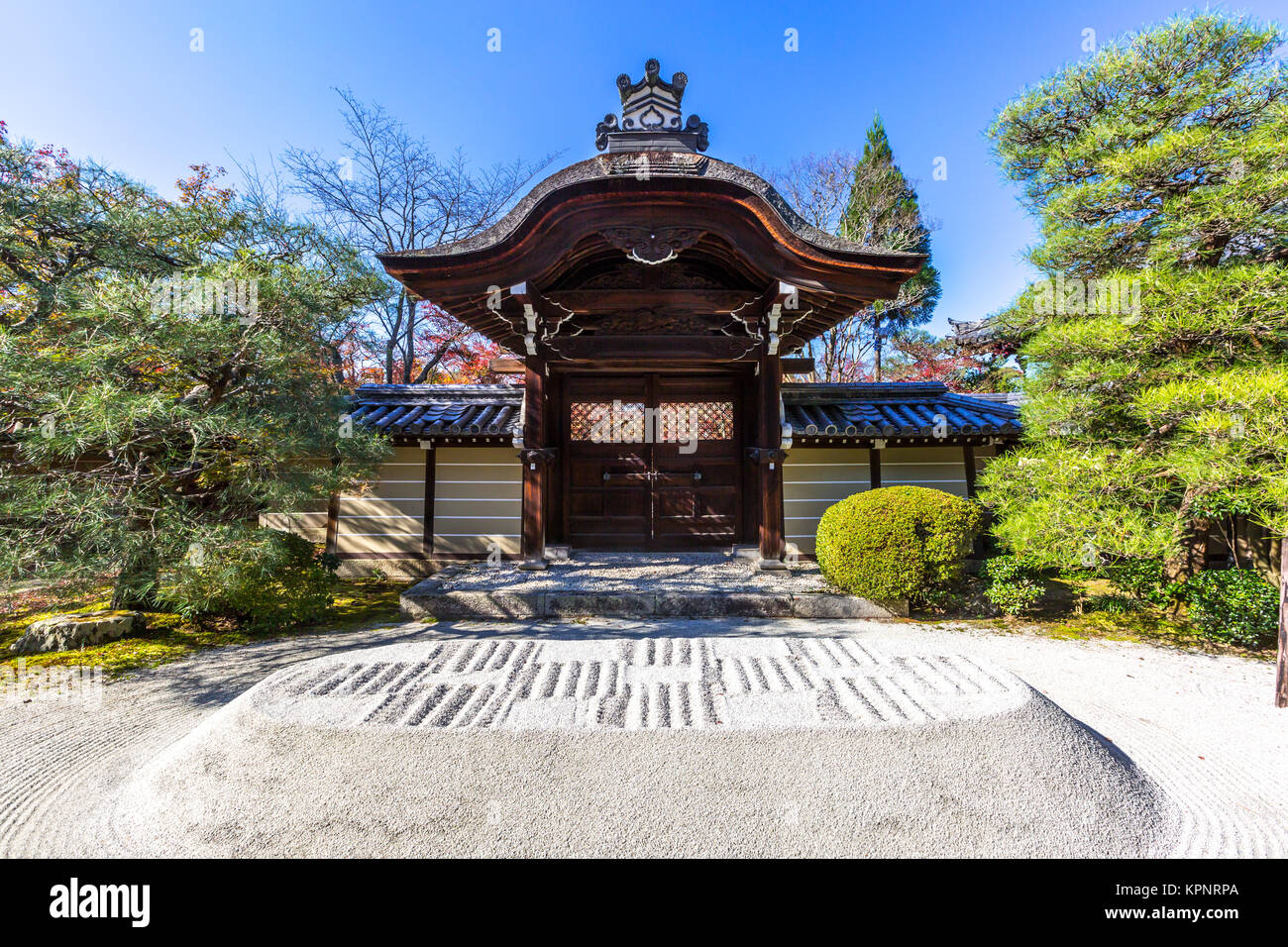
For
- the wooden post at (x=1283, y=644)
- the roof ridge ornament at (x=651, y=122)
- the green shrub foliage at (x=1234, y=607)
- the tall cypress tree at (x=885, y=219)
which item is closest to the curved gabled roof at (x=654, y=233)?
the roof ridge ornament at (x=651, y=122)

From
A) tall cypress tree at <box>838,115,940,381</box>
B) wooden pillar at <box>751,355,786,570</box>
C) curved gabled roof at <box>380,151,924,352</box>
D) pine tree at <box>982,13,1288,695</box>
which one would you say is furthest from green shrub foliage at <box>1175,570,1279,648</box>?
tall cypress tree at <box>838,115,940,381</box>

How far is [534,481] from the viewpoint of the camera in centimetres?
631

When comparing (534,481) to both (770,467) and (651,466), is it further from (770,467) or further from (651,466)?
(770,467)

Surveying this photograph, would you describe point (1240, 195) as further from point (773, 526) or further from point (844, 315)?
point (773, 526)

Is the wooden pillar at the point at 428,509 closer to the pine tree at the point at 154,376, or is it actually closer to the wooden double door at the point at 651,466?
the wooden double door at the point at 651,466

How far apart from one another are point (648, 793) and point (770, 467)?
4555 mm

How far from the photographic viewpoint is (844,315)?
20.6 ft

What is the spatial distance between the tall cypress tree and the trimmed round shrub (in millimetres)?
14793

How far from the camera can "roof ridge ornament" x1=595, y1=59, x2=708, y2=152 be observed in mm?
6191

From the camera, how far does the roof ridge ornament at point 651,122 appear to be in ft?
20.3

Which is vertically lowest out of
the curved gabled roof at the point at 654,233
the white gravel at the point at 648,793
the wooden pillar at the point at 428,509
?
the white gravel at the point at 648,793

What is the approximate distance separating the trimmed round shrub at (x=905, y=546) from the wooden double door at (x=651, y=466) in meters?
2.35

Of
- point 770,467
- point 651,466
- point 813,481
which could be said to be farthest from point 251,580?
point 813,481
